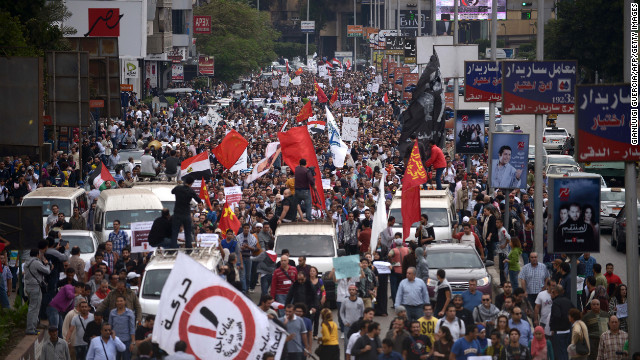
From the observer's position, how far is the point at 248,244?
22031 millimetres

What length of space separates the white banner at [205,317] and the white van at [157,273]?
5.22m

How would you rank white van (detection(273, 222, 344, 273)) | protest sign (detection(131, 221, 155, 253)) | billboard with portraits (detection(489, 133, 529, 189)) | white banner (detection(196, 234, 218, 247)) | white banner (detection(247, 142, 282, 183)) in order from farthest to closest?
white banner (detection(247, 142, 282, 183))
billboard with portraits (detection(489, 133, 529, 189))
white van (detection(273, 222, 344, 273))
protest sign (detection(131, 221, 155, 253))
white banner (detection(196, 234, 218, 247))

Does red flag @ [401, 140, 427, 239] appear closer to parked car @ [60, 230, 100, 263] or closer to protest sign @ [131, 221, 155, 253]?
protest sign @ [131, 221, 155, 253]

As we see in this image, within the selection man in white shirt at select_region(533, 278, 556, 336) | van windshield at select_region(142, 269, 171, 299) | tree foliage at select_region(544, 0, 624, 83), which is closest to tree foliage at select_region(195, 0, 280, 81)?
tree foliage at select_region(544, 0, 624, 83)

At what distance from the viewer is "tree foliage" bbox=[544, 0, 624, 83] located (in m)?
60.6

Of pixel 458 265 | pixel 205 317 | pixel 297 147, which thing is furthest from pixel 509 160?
pixel 205 317

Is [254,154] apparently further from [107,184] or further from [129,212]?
[129,212]

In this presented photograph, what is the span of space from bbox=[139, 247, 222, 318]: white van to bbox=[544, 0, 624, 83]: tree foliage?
4350cm

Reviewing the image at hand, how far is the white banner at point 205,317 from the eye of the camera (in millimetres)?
12547

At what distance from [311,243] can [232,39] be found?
238 ft

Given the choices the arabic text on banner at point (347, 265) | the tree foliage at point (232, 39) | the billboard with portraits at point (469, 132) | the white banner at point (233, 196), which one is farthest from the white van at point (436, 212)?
the tree foliage at point (232, 39)

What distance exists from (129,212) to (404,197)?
5755mm

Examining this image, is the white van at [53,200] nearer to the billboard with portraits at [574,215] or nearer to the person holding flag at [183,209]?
the person holding flag at [183,209]

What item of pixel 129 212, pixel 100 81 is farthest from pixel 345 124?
pixel 129 212
